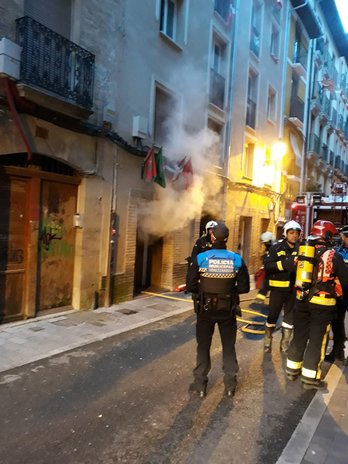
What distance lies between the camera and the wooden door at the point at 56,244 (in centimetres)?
657

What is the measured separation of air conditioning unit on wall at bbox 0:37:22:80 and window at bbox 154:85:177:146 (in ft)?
13.0

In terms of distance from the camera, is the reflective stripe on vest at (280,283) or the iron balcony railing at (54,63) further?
the iron balcony railing at (54,63)

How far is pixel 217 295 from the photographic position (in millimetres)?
3697

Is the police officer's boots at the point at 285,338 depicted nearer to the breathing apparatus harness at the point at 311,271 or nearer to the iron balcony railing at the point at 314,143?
the breathing apparatus harness at the point at 311,271

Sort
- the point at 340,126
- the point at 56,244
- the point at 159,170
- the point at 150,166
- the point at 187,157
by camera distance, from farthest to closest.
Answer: the point at 340,126
the point at 187,157
the point at 159,170
the point at 150,166
the point at 56,244

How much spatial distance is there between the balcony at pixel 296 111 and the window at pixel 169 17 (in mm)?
9235

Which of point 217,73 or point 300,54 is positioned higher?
point 300,54

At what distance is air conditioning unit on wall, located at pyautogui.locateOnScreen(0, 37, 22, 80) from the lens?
5.26 meters

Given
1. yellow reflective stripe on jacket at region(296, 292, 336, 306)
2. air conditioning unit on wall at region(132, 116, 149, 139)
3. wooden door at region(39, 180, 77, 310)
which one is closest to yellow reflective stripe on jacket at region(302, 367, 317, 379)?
yellow reflective stripe on jacket at region(296, 292, 336, 306)

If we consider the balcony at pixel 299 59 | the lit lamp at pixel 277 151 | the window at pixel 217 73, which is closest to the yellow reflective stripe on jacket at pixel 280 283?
the window at pixel 217 73

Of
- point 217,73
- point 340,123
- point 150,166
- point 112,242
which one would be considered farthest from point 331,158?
point 112,242

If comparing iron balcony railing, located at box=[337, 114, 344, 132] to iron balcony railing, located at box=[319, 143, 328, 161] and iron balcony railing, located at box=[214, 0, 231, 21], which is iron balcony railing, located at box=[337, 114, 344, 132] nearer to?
iron balcony railing, located at box=[319, 143, 328, 161]

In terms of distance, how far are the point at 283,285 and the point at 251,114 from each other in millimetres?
9972

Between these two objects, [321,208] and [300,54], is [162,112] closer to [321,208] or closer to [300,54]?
[321,208]
